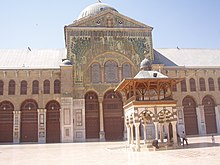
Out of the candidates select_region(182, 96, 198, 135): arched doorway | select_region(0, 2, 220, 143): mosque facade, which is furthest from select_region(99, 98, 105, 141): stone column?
select_region(182, 96, 198, 135): arched doorway

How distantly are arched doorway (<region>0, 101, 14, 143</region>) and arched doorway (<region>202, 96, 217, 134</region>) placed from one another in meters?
21.4

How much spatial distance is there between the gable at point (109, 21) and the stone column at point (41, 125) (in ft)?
32.4

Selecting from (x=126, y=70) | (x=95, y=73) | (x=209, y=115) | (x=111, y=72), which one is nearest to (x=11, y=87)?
(x=95, y=73)

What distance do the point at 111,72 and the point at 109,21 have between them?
5704 mm

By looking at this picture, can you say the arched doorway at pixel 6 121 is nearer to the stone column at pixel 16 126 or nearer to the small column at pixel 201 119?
the stone column at pixel 16 126

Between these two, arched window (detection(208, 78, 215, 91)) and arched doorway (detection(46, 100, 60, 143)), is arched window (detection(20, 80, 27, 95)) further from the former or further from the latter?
arched window (detection(208, 78, 215, 91))

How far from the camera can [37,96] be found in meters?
28.0

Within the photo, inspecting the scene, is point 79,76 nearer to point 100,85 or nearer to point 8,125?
point 100,85

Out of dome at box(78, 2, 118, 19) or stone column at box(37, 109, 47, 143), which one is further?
dome at box(78, 2, 118, 19)

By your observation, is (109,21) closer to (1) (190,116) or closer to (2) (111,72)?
(2) (111,72)

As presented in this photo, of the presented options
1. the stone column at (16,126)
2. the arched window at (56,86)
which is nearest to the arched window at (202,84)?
the arched window at (56,86)

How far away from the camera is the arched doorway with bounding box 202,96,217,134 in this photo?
3044 cm

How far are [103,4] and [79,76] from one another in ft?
43.7

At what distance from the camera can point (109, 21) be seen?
29.5m
